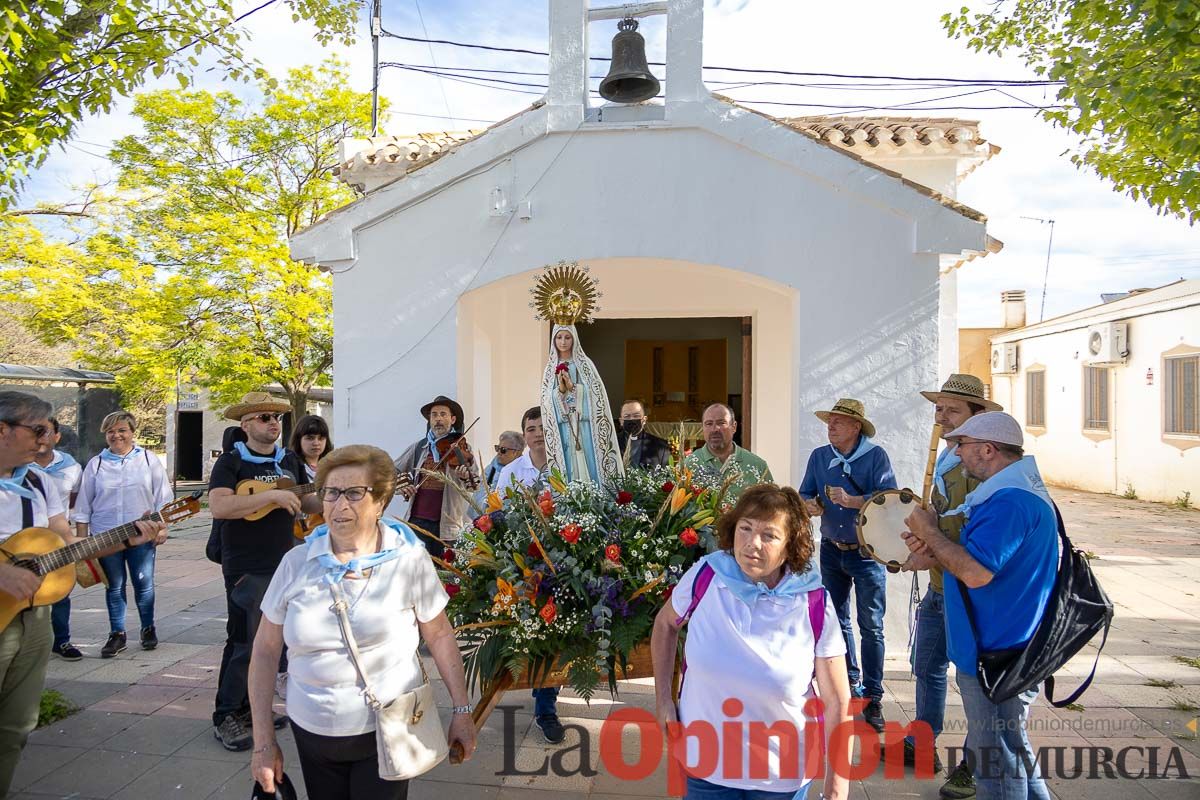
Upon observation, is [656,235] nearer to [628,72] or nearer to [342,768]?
[628,72]

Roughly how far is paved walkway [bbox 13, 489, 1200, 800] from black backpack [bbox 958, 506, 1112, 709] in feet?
3.79

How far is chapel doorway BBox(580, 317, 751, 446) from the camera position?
9.59 meters

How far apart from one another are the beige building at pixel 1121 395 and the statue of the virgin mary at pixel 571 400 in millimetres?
14649

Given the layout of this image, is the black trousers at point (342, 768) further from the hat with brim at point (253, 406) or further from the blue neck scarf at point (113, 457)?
the blue neck scarf at point (113, 457)

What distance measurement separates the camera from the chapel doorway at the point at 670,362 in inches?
377

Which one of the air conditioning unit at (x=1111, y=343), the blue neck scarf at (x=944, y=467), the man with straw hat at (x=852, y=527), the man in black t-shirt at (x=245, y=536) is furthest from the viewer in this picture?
the air conditioning unit at (x=1111, y=343)

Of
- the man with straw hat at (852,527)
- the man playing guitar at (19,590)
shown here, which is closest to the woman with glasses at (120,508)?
the man playing guitar at (19,590)

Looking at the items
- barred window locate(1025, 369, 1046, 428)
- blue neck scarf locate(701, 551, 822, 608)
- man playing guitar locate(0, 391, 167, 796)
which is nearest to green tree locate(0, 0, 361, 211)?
man playing guitar locate(0, 391, 167, 796)

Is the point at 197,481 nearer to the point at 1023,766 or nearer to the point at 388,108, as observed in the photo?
the point at 388,108

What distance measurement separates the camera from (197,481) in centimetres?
1989

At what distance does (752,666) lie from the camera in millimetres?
2350

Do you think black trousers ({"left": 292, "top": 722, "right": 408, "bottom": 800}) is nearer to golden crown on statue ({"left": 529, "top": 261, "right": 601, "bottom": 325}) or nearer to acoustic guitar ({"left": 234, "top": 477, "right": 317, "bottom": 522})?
acoustic guitar ({"left": 234, "top": 477, "right": 317, "bottom": 522})

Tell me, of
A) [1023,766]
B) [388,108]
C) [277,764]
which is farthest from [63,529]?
[388,108]

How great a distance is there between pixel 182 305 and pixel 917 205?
13.6 m
